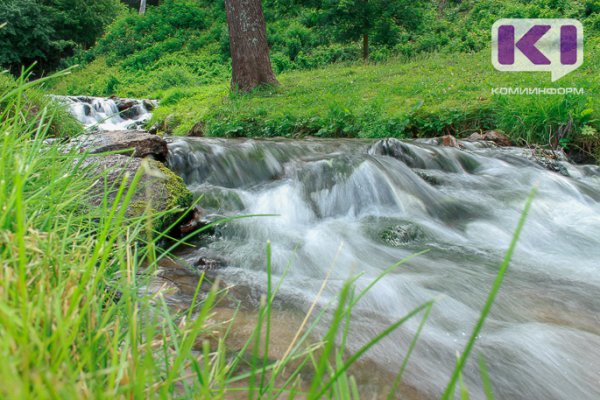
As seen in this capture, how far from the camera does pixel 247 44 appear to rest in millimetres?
10984

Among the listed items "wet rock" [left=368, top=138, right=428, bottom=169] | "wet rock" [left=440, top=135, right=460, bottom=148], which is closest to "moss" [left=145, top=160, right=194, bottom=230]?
"wet rock" [left=368, top=138, right=428, bottom=169]

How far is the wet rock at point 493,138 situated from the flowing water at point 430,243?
1.03 feet

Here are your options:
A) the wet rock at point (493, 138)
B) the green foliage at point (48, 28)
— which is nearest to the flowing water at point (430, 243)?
the wet rock at point (493, 138)

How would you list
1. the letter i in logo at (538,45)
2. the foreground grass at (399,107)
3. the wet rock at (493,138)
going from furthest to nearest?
the letter i in logo at (538,45), the wet rock at (493,138), the foreground grass at (399,107)

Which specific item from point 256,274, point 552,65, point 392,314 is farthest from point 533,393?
point 552,65

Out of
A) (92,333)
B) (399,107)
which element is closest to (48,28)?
(399,107)

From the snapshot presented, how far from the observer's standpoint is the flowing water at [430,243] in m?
2.08

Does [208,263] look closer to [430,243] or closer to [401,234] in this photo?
[401,234]

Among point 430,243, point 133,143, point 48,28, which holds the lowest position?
point 430,243

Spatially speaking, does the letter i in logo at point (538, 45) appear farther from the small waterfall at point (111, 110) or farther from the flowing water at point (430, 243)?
the small waterfall at point (111, 110)

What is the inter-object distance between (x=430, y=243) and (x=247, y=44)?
28.0 feet

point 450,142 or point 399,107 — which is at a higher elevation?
point 399,107

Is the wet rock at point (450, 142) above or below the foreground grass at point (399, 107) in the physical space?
below

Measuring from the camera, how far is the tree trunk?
35.8 ft
